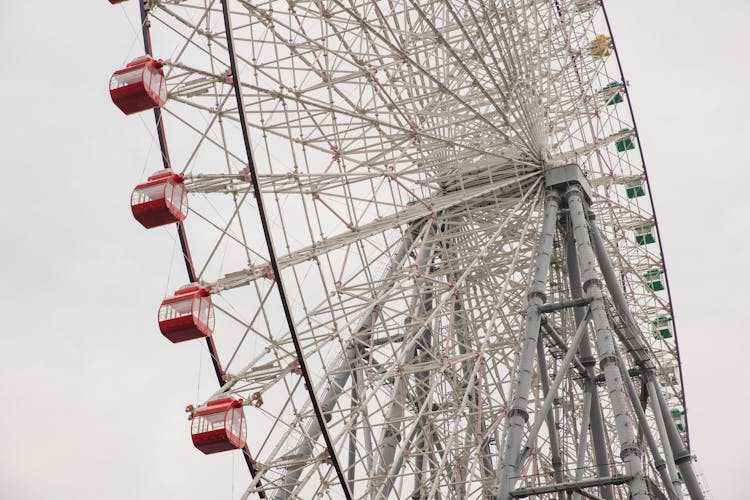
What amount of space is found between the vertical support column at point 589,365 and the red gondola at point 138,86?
888 cm

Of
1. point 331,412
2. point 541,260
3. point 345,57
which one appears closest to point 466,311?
point 541,260

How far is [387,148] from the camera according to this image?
2269cm

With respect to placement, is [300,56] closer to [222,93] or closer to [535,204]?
[222,93]

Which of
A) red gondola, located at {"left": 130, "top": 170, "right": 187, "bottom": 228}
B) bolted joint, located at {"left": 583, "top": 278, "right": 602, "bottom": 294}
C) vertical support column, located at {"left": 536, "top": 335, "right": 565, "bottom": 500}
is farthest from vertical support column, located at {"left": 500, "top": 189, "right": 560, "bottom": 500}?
red gondola, located at {"left": 130, "top": 170, "right": 187, "bottom": 228}

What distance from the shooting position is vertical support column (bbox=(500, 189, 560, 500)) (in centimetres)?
1920

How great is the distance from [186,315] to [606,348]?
7.30 meters

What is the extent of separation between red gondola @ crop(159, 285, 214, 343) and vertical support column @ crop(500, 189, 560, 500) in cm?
555

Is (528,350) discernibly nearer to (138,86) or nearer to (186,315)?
(186,315)

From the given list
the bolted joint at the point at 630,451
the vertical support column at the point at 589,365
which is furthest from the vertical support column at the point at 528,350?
the bolted joint at the point at 630,451

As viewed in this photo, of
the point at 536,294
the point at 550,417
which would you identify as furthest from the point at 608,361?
the point at 550,417

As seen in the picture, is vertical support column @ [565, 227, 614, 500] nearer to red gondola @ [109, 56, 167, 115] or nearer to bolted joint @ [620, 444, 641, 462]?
bolted joint @ [620, 444, 641, 462]

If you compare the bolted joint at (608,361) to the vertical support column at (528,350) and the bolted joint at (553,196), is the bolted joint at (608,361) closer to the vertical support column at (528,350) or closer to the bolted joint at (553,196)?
the vertical support column at (528,350)

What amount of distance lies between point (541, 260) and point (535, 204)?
2.36 metres

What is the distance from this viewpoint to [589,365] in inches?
885
